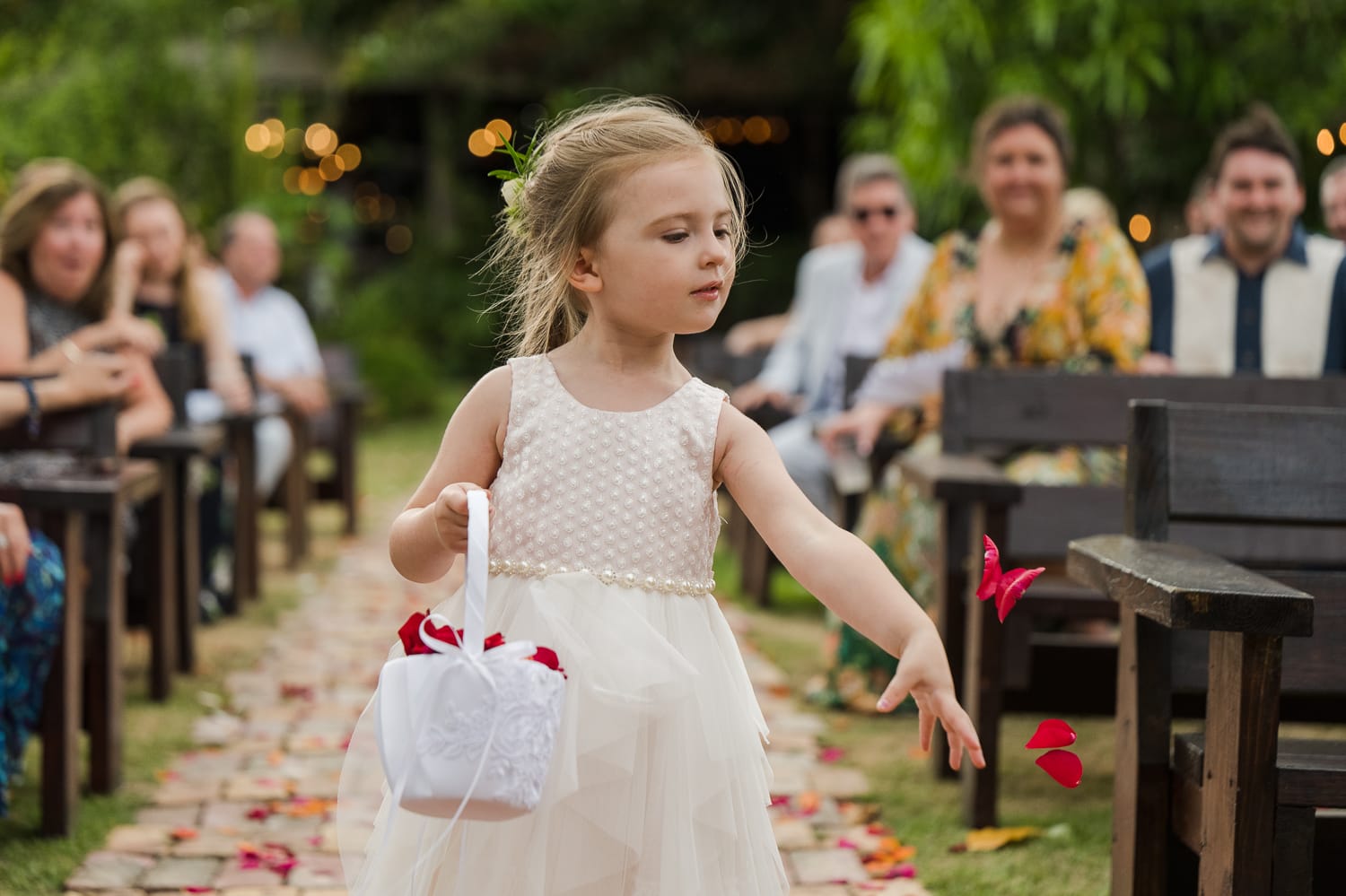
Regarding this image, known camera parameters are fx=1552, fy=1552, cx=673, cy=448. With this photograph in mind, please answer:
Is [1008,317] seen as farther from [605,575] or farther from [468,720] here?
[468,720]

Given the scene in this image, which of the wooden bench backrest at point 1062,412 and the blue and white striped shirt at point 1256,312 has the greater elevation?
the blue and white striped shirt at point 1256,312

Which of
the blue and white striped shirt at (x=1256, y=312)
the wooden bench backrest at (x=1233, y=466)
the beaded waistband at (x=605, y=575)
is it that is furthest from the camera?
the blue and white striped shirt at (x=1256, y=312)

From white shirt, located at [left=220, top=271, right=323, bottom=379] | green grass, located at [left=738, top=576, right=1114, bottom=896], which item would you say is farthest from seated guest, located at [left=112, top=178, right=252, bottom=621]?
green grass, located at [left=738, top=576, right=1114, bottom=896]

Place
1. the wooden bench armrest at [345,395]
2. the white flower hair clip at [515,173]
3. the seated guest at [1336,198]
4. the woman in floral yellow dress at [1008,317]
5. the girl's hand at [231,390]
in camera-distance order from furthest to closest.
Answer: the wooden bench armrest at [345,395], the girl's hand at [231,390], the seated guest at [1336,198], the woman in floral yellow dress at [1008,317], the white flower hair clip at [515,173]

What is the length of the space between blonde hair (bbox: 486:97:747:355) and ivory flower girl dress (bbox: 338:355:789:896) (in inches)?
8.6

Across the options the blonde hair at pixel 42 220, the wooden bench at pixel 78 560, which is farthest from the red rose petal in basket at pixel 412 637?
the blonde hair at pixel 42 220

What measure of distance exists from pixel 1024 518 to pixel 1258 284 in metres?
1.57

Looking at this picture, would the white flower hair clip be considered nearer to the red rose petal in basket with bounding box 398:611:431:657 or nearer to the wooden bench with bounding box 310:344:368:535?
the red rose petal in basket with bounding box 398:611:431:657

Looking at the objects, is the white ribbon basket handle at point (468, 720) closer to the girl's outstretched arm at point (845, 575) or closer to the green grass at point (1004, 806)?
the girl's outstretched arm at point (845, 575)

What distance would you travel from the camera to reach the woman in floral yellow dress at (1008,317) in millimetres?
5176

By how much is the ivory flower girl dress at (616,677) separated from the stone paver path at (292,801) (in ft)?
4.06

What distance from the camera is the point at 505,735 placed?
198cm

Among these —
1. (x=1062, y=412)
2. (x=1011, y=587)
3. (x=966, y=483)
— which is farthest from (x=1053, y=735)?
(x=1062, y=412)

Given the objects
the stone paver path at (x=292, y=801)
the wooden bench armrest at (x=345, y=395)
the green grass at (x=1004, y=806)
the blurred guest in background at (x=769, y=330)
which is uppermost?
the blurred guest in background at (x=769, y=330)
